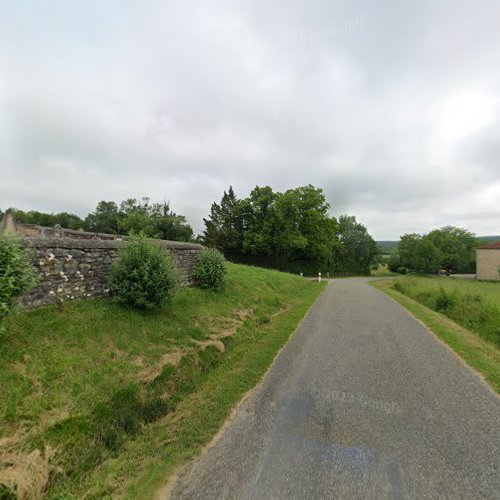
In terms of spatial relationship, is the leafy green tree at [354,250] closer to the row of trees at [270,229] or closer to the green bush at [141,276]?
the row of trees at [270,229]

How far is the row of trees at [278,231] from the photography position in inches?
1513

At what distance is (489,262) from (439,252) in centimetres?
1340

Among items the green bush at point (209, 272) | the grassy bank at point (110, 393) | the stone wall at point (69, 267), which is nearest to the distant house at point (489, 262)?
the green bush at point (209, 272)

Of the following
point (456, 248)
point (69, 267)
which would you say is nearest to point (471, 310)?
point (69, 267)

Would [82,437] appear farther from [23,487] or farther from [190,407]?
[190,407]

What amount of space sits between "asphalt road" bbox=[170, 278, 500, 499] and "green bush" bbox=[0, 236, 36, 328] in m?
3.57

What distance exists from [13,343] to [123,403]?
1.96 meters

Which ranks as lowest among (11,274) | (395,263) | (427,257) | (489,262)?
(11,274)

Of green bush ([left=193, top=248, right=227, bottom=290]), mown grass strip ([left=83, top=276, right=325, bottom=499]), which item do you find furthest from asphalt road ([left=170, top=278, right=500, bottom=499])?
green bush ([left=193, top=248, right=227, bottom=290])

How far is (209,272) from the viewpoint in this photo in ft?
32.8

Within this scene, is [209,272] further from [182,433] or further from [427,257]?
[427,257]

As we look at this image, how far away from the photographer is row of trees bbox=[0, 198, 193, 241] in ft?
141

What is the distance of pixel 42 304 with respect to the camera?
16.5 feet

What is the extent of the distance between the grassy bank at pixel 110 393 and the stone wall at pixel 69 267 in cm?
29
